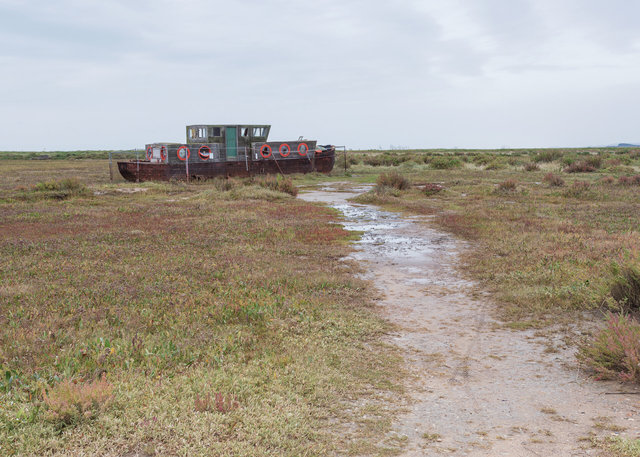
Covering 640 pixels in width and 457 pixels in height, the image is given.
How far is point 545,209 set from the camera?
18.5 meters

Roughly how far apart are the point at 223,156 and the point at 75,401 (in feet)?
111

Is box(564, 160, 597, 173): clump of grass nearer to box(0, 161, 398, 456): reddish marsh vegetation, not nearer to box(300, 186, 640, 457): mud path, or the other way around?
box(0, 161, 398, 456): reddish marsh vegetation

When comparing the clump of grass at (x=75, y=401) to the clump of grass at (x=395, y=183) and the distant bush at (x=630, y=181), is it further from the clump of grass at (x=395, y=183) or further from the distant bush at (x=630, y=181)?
the distant bush at (x=630, y=181)

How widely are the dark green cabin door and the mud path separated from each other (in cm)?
2926

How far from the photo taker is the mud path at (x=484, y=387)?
420cm

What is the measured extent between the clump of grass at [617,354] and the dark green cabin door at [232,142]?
33.5 metres

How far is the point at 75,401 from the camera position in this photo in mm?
4293

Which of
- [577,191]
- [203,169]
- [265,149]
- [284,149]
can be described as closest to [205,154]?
[203,169]

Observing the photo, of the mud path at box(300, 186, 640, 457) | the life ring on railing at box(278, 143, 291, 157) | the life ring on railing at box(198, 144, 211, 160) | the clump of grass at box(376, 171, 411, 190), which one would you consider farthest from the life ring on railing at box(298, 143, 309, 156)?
the mud path at box(300, 186, 640, 457)

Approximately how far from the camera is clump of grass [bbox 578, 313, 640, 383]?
16.9ft

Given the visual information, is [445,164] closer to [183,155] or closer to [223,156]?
[223,156]

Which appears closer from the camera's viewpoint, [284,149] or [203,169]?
[203,169]

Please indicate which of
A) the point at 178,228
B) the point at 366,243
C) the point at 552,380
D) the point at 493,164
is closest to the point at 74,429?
the point at 552,380

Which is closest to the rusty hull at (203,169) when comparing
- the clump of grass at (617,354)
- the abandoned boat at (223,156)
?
the abandoned boat at (223,156)
